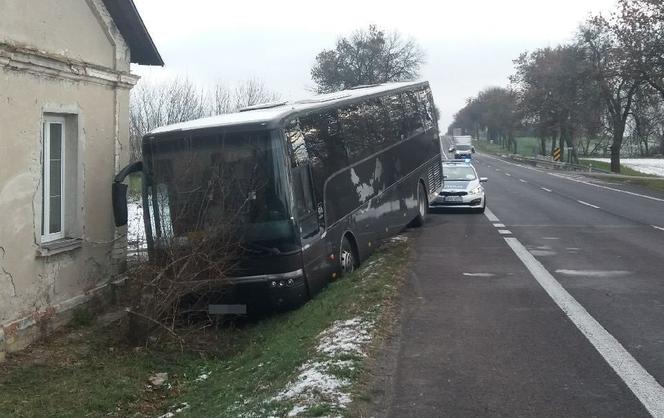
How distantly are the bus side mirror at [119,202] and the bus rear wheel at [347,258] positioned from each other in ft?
11.0

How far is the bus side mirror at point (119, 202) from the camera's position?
9.39m

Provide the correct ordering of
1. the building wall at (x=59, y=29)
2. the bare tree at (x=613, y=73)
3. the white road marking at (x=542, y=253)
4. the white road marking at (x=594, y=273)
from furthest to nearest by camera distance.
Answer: the bare tree at (x=613, y=73) → the white road marking at (x=542, y=253) → the white road marking at (x=594, y=273) → the building wall at (x=59, y=29)

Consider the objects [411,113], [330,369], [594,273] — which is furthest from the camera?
[411,113]

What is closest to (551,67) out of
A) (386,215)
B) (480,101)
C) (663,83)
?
(663,83)

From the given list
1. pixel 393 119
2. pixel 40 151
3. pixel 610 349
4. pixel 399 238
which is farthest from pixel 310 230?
pixel 393 119

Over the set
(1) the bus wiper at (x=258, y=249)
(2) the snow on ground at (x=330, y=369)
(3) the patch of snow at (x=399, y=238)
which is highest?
(1) the bus wiper at (x=258, y=249)

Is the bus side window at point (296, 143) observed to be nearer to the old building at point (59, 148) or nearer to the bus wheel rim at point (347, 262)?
the bus wheel rim at point (347, 262)

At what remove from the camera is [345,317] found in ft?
26.5

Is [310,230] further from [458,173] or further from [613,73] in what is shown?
[613,73]

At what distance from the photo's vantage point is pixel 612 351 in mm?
6781

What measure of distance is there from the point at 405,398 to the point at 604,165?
211 ft

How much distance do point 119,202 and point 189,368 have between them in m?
2.55

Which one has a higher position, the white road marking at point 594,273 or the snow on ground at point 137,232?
the snow on ground at point 137,232

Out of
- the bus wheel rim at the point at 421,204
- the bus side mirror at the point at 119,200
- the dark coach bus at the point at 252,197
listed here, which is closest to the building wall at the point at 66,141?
the bus side mirror at the point at 119,200
